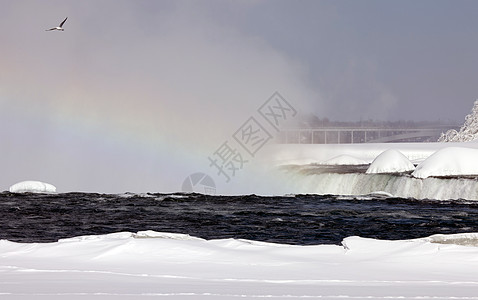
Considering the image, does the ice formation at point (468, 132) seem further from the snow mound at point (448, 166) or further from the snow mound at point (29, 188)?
the snow mound at point (29, 188)

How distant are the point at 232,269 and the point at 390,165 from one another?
30.7 meters

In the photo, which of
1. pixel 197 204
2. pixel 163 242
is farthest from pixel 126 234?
pixel 197 204

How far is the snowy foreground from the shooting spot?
8391 mm

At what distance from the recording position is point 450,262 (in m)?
10.7

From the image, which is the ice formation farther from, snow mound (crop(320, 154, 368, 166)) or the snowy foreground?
the snowy foreground

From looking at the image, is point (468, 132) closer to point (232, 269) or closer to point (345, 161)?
point (345, 161)

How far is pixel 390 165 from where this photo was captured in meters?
39.8

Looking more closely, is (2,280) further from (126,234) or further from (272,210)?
(272,210)

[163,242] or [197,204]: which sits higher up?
[197,204]

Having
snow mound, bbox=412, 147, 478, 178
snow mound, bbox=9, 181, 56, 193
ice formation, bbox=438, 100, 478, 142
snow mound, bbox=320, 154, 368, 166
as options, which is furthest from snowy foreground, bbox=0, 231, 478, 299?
ice formation, bbox=438, 100, 478, 142

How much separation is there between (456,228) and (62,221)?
480 inches

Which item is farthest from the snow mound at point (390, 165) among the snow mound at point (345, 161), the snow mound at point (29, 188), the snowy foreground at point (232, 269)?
the snowy foreground at point (232, 269)

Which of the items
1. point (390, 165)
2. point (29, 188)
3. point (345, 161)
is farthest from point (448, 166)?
point (29, 188)

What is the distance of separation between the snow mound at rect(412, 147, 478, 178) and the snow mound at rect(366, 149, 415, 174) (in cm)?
356
